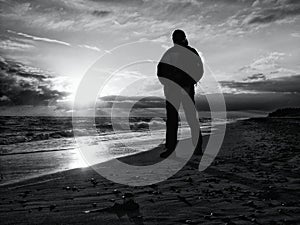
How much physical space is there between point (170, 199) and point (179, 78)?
389 centimetres

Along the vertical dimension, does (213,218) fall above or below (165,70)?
below

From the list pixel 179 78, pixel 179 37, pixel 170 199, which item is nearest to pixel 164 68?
pixel 179 78

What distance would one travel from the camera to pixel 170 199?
3.36m

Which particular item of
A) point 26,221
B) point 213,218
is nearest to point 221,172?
point 213,218

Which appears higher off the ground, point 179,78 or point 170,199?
point 179,78

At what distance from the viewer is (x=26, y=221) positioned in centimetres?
281

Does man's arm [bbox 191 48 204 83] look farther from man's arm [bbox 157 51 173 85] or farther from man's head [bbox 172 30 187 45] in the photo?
man's arm [bbox 157 51 173 85]

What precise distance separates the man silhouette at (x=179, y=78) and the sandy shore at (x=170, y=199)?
2.02 meters

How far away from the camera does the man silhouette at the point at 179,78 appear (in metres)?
6.63

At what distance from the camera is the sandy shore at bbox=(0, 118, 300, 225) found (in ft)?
9.00

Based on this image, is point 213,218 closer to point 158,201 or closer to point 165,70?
point 158,201

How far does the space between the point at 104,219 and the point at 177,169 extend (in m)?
2.60

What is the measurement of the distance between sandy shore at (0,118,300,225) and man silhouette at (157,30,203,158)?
202 centimetres

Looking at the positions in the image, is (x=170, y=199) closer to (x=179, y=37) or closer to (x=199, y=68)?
(x=199, y=68)
